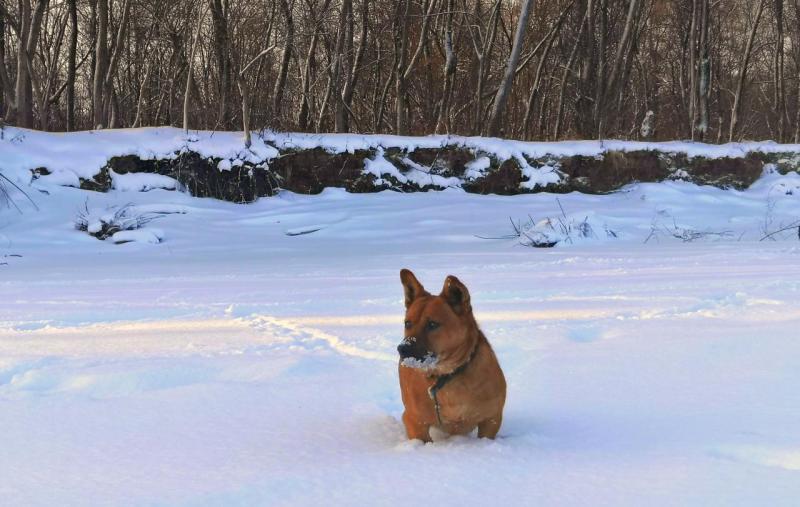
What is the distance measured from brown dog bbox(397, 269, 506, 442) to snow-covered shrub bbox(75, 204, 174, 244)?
25.5ft

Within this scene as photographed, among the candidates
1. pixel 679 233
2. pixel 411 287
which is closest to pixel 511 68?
pixel 679 233

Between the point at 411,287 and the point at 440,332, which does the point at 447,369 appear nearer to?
the point at 440,332

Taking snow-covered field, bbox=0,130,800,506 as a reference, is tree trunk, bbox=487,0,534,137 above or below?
above

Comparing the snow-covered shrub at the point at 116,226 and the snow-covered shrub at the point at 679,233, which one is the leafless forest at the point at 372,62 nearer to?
the snow-covered shrub at the point at 116,226

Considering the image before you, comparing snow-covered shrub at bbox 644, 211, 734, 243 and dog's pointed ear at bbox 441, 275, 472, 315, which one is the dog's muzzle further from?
snow-covered shrub at bbox 644, 211, 734, 243

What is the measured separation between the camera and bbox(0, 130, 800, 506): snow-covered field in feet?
5.98

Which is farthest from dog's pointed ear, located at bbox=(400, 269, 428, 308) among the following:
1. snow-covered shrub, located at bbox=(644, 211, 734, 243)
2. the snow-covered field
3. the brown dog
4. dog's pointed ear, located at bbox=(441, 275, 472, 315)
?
snow-covered shrub, located at bbox=(644, 211, 734, 243)

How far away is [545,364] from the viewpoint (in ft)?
10.7

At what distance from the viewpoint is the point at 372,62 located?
18.7 metres

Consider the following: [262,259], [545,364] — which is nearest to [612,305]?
[545,364]

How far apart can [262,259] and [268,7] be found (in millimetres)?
12463

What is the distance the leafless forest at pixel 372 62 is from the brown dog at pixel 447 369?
9.90m

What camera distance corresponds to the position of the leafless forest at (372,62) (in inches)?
589

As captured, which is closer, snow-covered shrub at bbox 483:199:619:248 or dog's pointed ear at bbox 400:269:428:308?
dog's pointed ear at bbox 400:269:428:308
